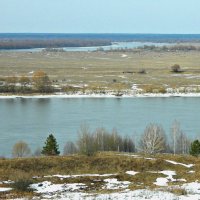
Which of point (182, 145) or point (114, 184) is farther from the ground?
point (114, 184)

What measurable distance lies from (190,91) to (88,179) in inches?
1154

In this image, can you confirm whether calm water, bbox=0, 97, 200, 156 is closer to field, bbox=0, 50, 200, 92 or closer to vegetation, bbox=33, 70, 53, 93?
vegetation, bbox=33, 70, 53, 93

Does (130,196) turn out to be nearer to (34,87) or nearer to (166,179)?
(166,179)

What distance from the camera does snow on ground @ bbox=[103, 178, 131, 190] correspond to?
9.39m

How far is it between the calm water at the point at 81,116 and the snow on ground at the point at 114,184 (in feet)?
30.1

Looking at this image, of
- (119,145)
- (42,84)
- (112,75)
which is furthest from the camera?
(112,75)

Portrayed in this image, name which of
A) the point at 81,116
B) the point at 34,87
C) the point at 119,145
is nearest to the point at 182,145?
the point at 119,145

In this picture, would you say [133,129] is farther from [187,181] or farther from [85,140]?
[187,181]

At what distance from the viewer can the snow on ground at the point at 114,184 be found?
9393 millimetres

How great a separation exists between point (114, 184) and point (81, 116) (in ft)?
59.1

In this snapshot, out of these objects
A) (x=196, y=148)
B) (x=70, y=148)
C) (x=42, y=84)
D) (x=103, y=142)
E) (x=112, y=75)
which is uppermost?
(x=112, y=75)

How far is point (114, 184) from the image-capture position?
9711mm

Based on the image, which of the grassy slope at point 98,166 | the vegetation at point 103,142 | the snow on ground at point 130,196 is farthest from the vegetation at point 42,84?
the snow on ground at point 130,196

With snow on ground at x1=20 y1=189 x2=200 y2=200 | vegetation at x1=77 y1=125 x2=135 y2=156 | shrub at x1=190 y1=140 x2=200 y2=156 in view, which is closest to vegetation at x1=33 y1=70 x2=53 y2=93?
vegetation at x1=77 y1=125 x2=135 y2=156
